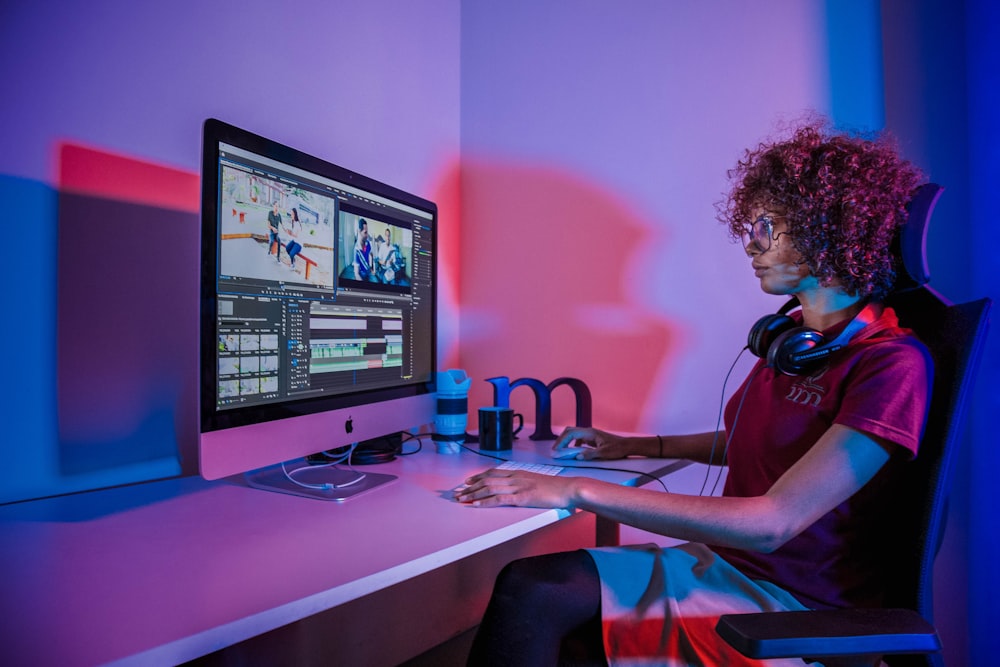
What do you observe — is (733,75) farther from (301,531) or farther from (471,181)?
(301,531)

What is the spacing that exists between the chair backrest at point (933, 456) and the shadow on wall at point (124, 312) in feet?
4.02

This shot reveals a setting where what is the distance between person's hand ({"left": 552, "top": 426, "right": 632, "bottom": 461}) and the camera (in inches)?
54.2

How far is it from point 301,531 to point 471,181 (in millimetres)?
1562

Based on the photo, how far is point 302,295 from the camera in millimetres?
1073

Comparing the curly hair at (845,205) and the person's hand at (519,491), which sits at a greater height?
the curly hair at (845,205)

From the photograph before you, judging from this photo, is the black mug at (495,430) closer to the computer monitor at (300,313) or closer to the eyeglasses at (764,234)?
the computer monitor at (300,313)

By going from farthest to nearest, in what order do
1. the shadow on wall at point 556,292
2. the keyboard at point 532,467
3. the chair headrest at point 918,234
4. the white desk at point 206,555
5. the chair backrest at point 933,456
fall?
the shadow on wall at point 556,292, the keyboard at point 532,467, the chair headrest at point 918,234, the chair backrest at point 933,456, the white desk at point 206,555

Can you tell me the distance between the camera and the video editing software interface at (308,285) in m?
0.94

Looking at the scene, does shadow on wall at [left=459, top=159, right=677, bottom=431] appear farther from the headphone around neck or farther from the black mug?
the headphone around neck

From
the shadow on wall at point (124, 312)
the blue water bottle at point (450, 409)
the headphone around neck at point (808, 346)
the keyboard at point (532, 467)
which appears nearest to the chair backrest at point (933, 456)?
the headphone around neck at point (808, 346)

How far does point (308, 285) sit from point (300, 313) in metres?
0.06

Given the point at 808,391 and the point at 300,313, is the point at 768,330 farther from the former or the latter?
the point at 300,313

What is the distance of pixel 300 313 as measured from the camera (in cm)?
107

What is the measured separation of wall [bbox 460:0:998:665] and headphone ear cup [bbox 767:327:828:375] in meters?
0.57
